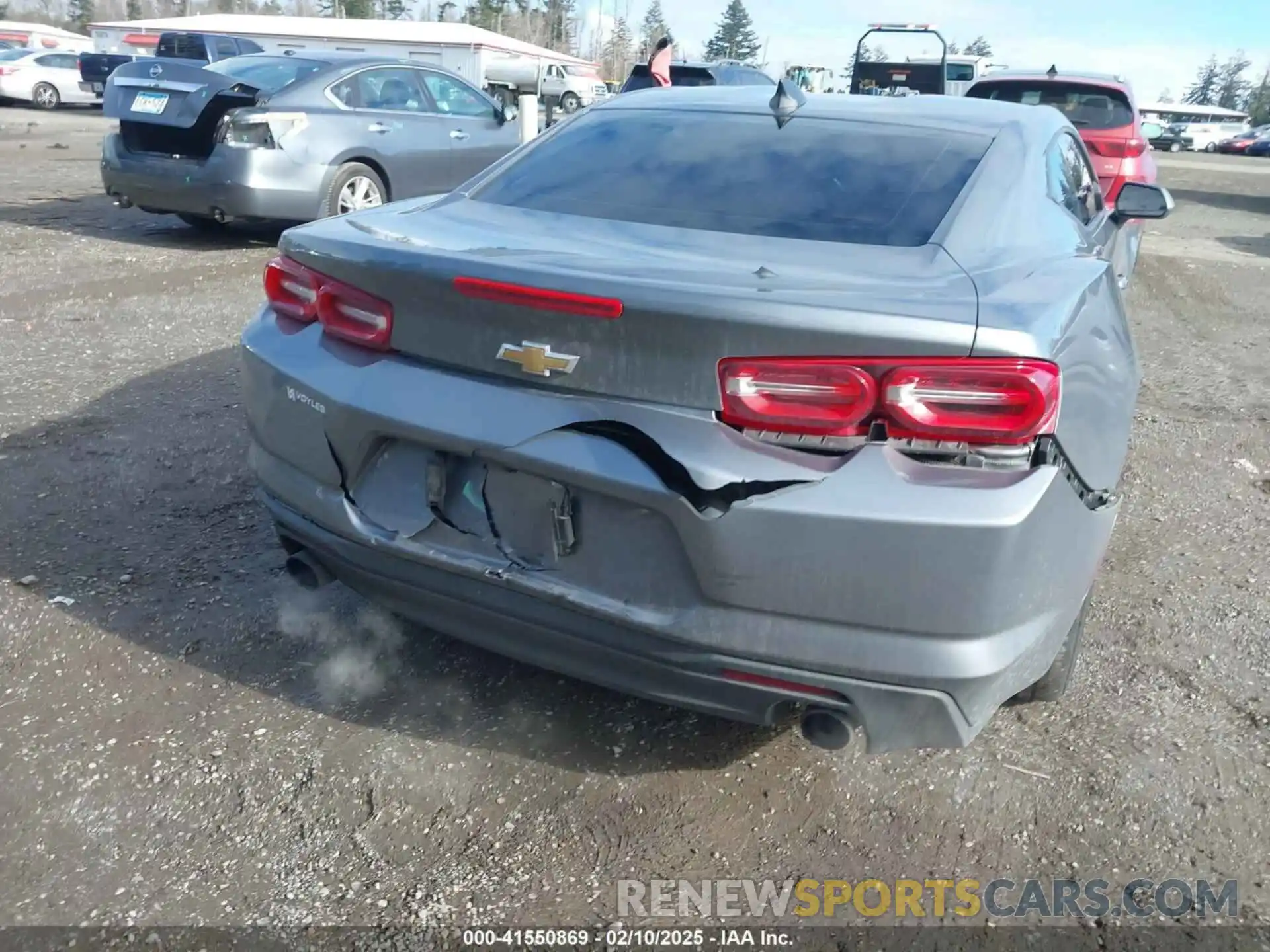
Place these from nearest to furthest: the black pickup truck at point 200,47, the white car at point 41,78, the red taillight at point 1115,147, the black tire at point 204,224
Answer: the red taillight at point 1115,147 < the black tire at point 204,224 < the black pickup truck at point 200,47 < the white car at point 41,78

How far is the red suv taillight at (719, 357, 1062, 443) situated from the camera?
1848 mm

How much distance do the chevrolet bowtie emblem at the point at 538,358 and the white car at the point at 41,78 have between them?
31.0 metres

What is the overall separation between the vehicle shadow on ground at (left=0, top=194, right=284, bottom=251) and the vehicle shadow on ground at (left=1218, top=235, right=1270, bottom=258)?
32.2 feet

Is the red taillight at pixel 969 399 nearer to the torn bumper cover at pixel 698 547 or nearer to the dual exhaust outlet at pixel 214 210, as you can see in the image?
the torn bumper cover at pixel 698 547

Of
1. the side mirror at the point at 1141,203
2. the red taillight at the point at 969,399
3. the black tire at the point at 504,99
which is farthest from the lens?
the black tire at the point at 504,99

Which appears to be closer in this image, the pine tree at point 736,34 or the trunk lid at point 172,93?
the trunk lid at point 172,93

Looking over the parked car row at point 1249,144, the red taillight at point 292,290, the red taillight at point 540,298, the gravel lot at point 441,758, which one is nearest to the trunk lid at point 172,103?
the gravel lot at point 441,758

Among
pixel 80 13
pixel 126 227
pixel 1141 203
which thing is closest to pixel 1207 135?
pixel 126 227

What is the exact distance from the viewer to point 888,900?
7.04 feet

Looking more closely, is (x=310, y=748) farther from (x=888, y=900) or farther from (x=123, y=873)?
(x=888, y=900)

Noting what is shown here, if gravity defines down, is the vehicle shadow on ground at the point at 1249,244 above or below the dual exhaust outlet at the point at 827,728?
below

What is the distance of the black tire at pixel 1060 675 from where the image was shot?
8.55 feet

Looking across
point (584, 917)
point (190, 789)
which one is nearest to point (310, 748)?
point (190, 789)

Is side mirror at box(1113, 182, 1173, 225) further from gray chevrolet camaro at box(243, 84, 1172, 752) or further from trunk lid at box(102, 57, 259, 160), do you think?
trunk lid at box(102, 57, 259, 160)
